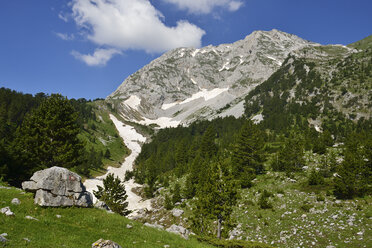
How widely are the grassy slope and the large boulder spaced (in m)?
0.53

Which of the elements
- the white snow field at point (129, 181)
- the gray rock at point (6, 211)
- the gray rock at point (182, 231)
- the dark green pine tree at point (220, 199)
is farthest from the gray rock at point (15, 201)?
the white snow field at point (129, 181)

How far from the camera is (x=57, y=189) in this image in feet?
51.5

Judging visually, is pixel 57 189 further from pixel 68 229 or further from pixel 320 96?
pixel 320 96

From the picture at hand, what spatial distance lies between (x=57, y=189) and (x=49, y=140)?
2091cm

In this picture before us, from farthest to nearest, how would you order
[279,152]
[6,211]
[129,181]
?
1. [129,181]
2. [279,152]
3. [6,211]

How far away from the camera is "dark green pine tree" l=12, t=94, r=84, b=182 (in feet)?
107

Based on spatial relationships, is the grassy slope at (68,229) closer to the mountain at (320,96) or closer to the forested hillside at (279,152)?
the forested hillside at (279,152)

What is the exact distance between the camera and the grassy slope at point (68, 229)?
10.3 metres

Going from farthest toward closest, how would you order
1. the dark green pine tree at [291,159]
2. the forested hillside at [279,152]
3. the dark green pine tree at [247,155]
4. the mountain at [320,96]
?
1. the mountain at [320,96]
2. the dark green pine tree at [247,155]
3. the dark green pine tree at [291,159]
4. the forested hillside at [279,152]

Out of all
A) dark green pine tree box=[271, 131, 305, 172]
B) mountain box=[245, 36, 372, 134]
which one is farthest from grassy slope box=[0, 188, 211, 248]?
mountain box=[245, 36, 372, 134]

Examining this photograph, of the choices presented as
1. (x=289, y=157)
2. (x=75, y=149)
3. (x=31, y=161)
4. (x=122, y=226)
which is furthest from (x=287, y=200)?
(x=31, y=161)

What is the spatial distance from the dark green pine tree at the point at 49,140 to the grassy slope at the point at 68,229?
61.1 feet

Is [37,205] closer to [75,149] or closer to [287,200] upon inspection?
[75,149]

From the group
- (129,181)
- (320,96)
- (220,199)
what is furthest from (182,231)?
(320,96)
